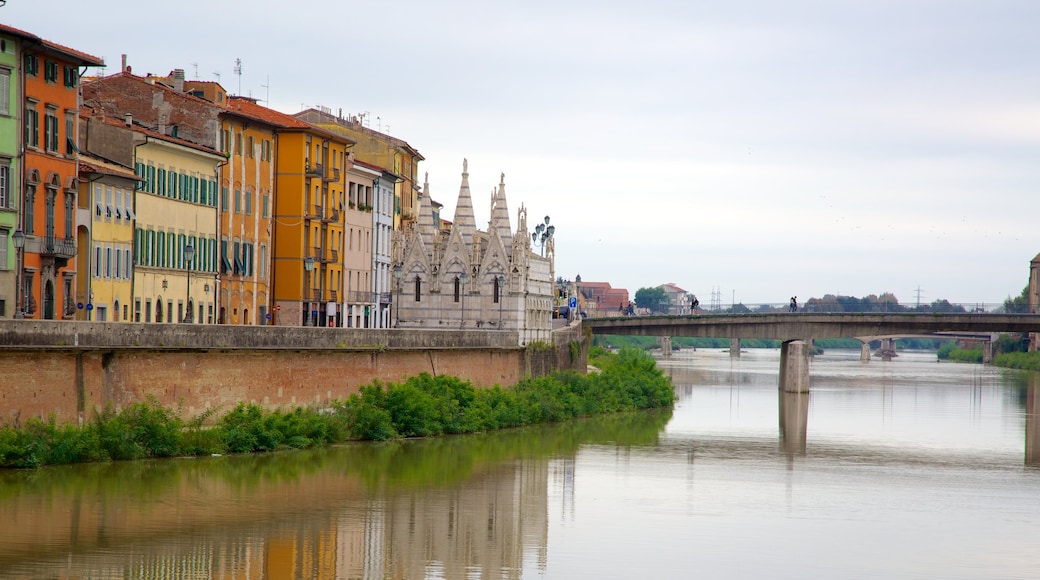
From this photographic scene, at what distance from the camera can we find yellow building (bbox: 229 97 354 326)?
76250mm

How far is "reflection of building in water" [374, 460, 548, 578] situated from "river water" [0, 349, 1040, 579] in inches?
3.2

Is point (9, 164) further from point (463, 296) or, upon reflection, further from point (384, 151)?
point (384, 151)

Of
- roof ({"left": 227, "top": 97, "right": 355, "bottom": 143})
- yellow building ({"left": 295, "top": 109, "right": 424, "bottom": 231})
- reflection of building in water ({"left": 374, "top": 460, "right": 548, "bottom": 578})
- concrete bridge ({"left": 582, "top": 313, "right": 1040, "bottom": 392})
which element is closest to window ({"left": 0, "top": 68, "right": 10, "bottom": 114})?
reflection of building in water ({"left": 374, "top": 460, "right": 548, "bottom": 578})

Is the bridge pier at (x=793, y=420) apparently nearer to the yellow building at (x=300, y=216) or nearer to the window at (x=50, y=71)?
the yellow building at (x=300, y=216)

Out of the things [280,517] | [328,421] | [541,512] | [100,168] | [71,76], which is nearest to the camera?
[280,517]

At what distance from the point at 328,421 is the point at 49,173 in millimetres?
11911

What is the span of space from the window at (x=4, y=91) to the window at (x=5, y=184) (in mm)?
1526

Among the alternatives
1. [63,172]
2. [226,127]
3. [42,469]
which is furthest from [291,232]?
[42,469]

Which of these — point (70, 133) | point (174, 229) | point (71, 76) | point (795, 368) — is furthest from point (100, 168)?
point (795, 368)

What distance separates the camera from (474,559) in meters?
33.5

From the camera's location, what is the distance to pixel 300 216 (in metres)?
77.1

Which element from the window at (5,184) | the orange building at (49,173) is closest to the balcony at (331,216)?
the orange building at (49,173)

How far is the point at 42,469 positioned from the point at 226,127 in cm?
3096

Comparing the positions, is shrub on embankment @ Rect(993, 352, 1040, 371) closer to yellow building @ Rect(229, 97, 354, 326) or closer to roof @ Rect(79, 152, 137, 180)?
yellow building @ Rect(229, 97, 354, 326)
